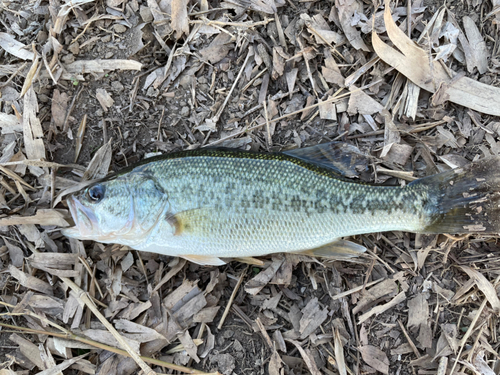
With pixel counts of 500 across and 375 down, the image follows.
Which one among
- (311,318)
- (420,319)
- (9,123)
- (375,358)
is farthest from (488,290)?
(9,123)

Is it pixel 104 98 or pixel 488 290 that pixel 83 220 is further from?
pixel 488 290

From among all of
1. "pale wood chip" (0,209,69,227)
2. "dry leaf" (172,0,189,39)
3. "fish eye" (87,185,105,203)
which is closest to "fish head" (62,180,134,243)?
"fish eye" (87,185,105,203)

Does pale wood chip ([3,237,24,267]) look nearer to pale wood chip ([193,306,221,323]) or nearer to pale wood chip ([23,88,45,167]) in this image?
pale wood chip ([23,88,45,167])

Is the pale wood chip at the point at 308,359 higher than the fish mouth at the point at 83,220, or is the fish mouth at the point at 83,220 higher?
the fish mouth at the point at 83,220

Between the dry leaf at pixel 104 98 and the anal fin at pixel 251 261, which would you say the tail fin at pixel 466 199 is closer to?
the anal fin at pixel 251 261

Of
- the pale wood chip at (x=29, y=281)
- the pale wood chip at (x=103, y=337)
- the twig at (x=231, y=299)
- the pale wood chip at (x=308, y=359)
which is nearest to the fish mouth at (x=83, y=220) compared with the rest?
the pale wood chip at (x=29, y=281)

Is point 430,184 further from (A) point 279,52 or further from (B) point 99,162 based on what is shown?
(B) point 99,162
